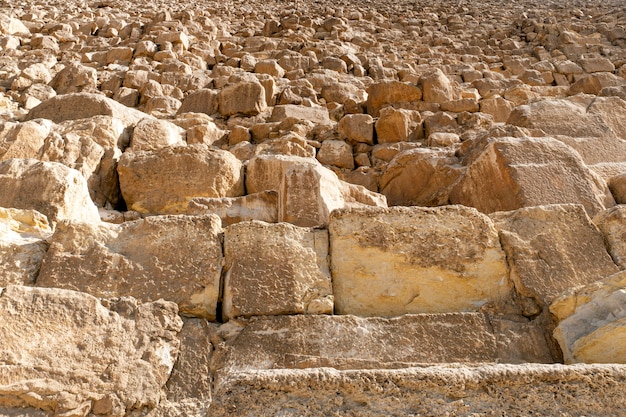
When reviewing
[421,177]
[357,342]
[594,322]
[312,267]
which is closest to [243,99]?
[421,177]

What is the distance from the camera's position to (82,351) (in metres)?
2.30

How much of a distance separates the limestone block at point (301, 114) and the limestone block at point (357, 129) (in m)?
0.52

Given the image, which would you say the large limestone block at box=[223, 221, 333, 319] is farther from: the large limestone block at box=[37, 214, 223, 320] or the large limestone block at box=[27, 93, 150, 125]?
the large limestone block at box=[27, 93, 150, 125]

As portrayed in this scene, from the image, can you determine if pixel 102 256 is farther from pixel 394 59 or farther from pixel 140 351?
pixel 394 59

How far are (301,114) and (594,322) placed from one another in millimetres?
4767

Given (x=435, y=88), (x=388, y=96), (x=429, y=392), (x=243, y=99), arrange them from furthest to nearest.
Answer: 1. (x=435, y=88)
2. (x=388, y=96)
3. (x=243, y=99)
4. (x=429, y=392)

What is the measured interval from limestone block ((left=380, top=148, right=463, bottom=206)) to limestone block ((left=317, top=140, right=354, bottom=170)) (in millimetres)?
743

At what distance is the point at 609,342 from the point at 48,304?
7.01ft

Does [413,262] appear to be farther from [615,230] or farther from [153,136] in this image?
[153,136]

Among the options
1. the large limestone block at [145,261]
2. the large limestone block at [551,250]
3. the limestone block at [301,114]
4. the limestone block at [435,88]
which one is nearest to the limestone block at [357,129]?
the limestone block at [301,114]

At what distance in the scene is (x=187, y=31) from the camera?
10.6m

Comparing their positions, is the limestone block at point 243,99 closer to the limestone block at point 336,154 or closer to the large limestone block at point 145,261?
the limestone block at point 336,154

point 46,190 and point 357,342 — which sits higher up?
point 357,342

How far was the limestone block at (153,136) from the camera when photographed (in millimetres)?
4887
